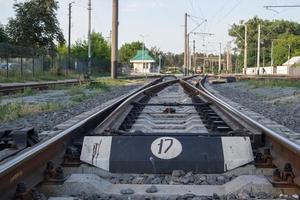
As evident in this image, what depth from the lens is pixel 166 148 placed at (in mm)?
Answer: 5133

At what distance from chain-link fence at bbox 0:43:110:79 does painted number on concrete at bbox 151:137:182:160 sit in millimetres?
32592

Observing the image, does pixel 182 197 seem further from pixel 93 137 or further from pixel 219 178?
pixel 93 137

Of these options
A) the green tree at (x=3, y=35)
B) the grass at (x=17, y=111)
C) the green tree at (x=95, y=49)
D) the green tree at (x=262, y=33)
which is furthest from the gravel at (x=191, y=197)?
the green tree at (x=262, y=33)

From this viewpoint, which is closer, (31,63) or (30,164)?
(30,164)

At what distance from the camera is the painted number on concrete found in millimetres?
5051

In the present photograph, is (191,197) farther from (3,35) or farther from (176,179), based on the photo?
(3,35)

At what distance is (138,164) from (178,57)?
Answer: 17863 cm

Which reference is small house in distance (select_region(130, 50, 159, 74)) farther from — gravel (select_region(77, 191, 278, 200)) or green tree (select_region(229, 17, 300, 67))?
gravel (select_region(77, 191, 278, 200))

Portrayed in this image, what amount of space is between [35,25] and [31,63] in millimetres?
17710

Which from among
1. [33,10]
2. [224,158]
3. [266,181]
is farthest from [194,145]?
[33,10]

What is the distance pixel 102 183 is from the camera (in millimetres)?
4508

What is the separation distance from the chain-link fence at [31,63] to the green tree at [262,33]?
7928cm

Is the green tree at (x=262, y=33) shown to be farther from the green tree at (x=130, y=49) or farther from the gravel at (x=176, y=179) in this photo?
the gravel at (x=176, y=179)

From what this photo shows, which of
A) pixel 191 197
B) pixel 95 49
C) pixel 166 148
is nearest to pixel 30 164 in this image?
pixel 191 197
